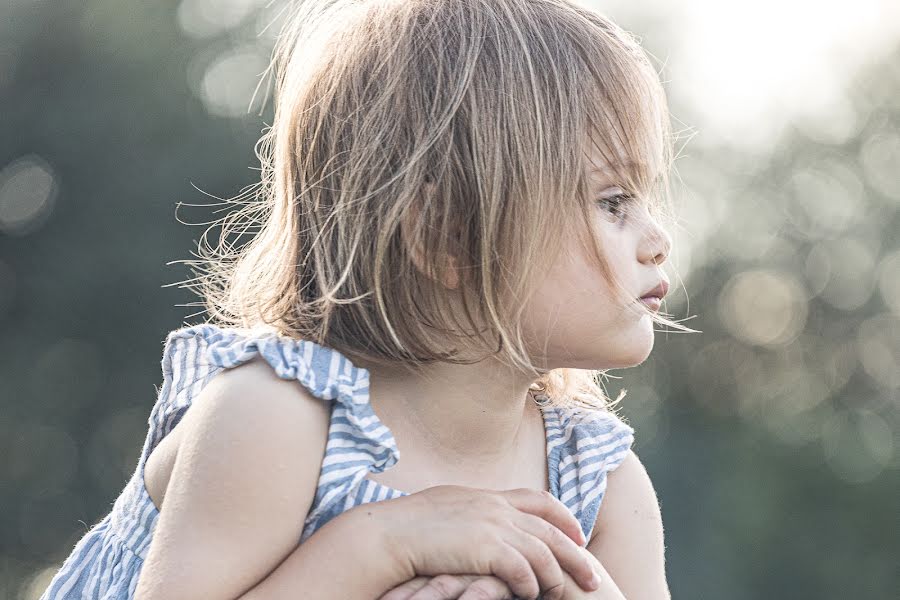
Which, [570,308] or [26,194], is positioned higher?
[570,308]

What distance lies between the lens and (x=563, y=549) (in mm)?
1713

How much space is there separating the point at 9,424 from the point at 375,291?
488 inches

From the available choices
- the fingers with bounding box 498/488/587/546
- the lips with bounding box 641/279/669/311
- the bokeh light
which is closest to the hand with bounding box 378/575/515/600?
the fingers with bounding box 498/488/587/546

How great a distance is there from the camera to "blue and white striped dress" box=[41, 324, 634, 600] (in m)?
1.75

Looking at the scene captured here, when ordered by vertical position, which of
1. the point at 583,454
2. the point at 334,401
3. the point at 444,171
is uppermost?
the point at 444,171

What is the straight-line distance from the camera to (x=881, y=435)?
1677 centimetres

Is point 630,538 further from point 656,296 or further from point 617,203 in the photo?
point 617,203

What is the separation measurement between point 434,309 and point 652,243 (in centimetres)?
37

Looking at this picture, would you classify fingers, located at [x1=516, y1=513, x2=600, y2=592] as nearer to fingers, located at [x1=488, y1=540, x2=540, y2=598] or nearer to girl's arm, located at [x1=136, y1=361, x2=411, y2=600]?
fingers, located at [x1=488, y1=540, x2=540, y2=598]

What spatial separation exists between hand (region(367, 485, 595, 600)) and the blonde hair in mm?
259

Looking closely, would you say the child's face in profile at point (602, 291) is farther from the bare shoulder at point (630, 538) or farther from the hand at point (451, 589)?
the hand at point (451, 589)

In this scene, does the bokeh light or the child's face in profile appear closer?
the child's face in profile

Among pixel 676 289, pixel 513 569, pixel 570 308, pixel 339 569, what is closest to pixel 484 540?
pixel 513 569

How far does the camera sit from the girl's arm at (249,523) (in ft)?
5.16
